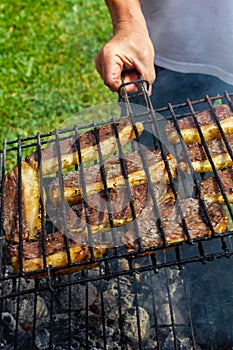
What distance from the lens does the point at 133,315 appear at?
117 inches

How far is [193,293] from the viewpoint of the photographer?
3107mm

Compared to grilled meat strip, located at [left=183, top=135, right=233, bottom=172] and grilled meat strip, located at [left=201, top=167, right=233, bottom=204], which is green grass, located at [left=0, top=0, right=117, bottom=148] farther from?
grilled meat strip, located at [left=201, top=167, right=233, bottom=204]

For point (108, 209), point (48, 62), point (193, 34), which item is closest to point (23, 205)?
point (108, 209)

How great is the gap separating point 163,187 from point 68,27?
5.26 m

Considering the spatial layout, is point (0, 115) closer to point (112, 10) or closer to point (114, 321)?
point (112, 10)

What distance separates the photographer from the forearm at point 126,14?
313cm

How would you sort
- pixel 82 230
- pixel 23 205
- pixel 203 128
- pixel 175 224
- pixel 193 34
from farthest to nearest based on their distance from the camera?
1. pixel 193 34
2. pixel 203 128
3. pixel 23 205
4. pixel 82 230
5. pixel 175 224

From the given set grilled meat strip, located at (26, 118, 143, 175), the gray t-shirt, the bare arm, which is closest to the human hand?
the bare arm

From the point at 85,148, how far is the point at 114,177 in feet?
1.10

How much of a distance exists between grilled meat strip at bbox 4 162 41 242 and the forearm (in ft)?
4.47

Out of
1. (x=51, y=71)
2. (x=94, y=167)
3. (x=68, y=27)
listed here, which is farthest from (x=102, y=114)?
(x=94, y=167)

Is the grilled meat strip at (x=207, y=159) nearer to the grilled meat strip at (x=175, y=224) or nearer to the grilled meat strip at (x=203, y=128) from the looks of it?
the grilled meat strip at (x=203, y=128)

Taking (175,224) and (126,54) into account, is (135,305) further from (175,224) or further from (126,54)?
(126,54)

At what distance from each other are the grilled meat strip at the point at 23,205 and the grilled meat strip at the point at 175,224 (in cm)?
59
